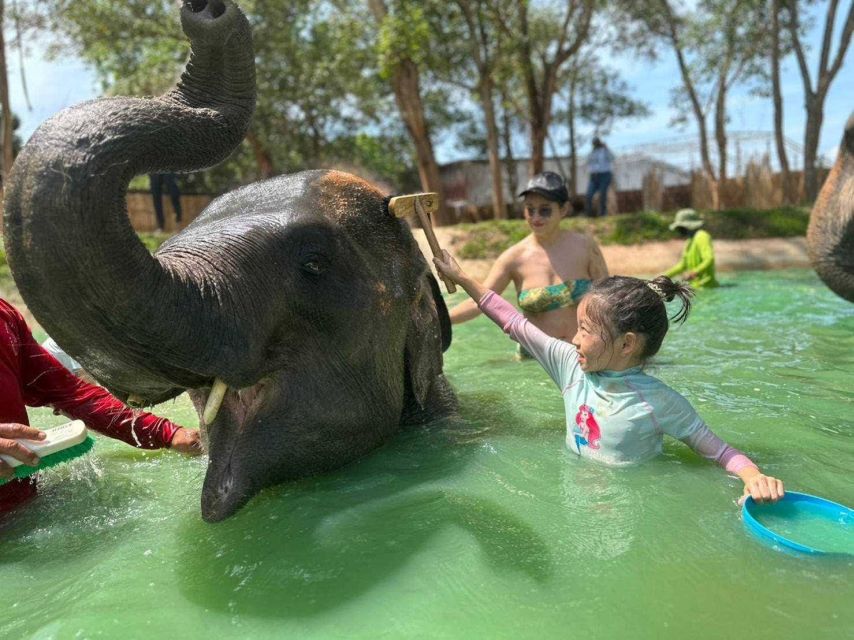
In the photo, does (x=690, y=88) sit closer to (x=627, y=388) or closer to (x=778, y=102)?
(x=778, y=102)

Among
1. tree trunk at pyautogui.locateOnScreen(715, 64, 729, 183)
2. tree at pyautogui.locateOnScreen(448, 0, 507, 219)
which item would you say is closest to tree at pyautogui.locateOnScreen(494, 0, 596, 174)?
tree at pyautogui.locateOnScreen(448, 0, 507, 219)

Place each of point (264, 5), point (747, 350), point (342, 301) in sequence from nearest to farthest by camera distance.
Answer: point (342, 301)
point (747, 350)
point (264, 5)

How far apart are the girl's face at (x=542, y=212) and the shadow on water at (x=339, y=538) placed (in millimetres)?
2278

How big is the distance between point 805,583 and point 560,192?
3.28m

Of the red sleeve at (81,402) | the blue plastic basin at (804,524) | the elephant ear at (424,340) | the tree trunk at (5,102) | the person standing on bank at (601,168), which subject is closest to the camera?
the blue plastic basin at (804,524)

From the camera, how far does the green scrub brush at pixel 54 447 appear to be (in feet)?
8.84

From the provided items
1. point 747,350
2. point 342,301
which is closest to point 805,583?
point 342,301

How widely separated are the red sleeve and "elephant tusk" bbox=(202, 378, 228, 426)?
0.88 m

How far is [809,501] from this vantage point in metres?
2.67

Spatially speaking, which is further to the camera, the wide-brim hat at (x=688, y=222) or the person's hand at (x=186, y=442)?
the wide-brim hat at (x=688, y=222)

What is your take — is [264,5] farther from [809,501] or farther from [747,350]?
[809,501]

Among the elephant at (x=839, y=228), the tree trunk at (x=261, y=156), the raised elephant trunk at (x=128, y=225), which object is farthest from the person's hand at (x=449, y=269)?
the tree trunk at (x=261, y=156)

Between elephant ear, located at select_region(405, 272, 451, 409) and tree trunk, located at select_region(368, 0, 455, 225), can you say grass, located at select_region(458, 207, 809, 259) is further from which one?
elephant ear, located at select_region(405, 272, 451, 409)

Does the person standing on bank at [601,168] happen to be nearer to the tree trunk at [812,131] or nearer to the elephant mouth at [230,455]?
the tree trunk at [812,131]
